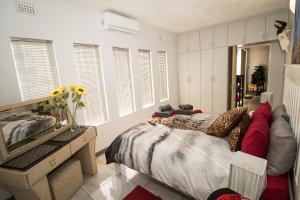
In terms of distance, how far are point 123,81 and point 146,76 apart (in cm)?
81

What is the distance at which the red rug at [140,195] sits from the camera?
1.93 meters

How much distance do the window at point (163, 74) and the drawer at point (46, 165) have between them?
128 inches

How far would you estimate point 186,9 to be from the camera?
3.00 m

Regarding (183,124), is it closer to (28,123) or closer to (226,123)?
(226,123)

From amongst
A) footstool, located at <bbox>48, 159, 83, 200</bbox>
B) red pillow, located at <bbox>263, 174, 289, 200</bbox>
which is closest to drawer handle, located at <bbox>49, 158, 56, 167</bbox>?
footstool, located at <bbox>48, 159, 83, 200</bbox>

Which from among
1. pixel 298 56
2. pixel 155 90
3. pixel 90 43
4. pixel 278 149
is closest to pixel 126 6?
pixel 90 43

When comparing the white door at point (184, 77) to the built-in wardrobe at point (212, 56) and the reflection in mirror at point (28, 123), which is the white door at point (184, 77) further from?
the reflection in mirror at point (28, 123)

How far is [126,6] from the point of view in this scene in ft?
8.98

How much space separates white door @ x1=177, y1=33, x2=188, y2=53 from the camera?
4953mm

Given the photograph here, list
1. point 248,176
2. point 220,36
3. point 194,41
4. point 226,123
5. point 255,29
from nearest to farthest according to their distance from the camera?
point 248,176
point 226,123
point 255,29
point 220,36
point 194,41

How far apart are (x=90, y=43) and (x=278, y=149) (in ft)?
9.51

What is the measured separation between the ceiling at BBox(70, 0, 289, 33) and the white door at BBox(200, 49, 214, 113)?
943mm

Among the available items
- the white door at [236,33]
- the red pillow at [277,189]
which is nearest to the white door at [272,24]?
the white door at [236,33]

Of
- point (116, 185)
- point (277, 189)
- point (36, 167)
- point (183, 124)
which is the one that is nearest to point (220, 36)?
Result: point (183, 124)
